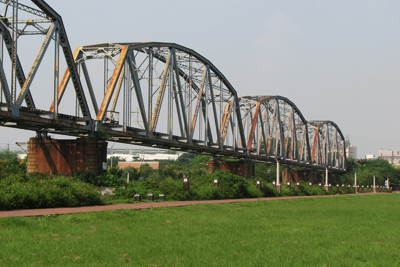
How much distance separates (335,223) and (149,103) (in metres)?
26.8

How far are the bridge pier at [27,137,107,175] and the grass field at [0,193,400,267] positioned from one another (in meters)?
15.8

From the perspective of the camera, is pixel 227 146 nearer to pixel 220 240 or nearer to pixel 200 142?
pixel 200 142

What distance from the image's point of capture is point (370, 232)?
15.7m

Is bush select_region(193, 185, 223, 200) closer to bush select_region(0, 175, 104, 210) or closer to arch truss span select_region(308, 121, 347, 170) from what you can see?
bush select_region(0, 175, 104, 210)

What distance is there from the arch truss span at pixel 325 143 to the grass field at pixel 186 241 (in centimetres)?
9088

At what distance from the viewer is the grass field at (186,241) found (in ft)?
32.8

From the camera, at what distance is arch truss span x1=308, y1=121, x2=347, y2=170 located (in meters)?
115

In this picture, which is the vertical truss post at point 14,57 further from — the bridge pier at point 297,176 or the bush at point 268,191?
the bridge pier at point 297,176

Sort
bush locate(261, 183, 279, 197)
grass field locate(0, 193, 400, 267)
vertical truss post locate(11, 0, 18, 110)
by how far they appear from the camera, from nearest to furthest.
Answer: grass field locate(0, 193, 400, 267) < vertical truss post locate(11, 0, 18, 110) < bush locate(261, 183, 279, 197)

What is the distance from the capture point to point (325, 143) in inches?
4877

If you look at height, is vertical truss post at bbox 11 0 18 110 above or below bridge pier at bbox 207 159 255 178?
above

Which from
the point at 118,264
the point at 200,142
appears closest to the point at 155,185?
the point at 118,264

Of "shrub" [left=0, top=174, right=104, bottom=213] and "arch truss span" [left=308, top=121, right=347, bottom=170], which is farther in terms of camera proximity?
"arch truss span" [left=308, top=121, right=347, bottom=170]

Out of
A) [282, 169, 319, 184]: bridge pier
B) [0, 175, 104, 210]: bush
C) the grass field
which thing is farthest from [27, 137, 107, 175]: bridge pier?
[282, 169, 319, 184]: bridge pier
